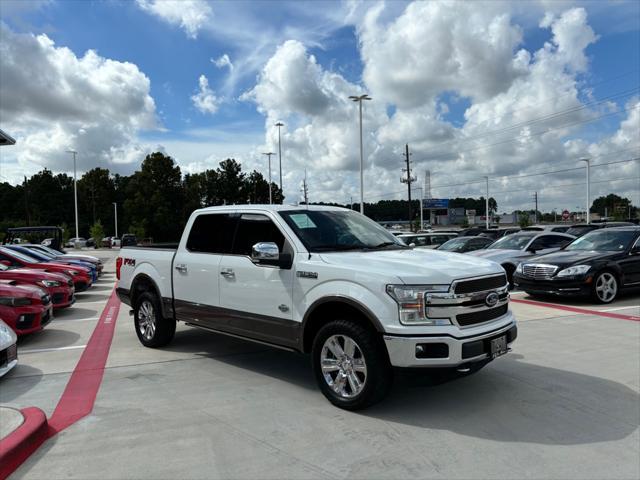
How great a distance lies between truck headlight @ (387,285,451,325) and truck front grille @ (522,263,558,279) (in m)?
7.65

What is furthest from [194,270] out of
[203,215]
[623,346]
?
[623,346]

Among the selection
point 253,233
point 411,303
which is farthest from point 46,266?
point 411,303

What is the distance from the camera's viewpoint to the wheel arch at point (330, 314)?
433 cm

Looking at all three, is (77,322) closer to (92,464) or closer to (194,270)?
(194,270)

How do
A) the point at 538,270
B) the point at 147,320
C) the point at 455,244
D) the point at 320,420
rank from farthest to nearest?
the point at 455,244
the point at 538,270
the point at 147,320
the point at 320,420

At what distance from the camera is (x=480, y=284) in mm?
4500

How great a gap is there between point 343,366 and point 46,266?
35.7 ft

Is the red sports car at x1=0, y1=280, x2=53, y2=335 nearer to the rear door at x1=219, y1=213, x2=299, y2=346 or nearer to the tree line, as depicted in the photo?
the rear door at x1=219, y1=213, x2=299, y2=346

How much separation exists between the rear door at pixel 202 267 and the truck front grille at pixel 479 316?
111 inches

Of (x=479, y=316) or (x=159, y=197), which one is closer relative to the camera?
(x=479, y=316)

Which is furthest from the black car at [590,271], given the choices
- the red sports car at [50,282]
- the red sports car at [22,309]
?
the red sports car at [50,282]

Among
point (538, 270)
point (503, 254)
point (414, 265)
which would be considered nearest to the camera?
point (414, 265)

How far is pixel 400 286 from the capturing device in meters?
4.17

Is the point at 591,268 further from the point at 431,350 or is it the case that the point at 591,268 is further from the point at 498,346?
the point at 431,350
